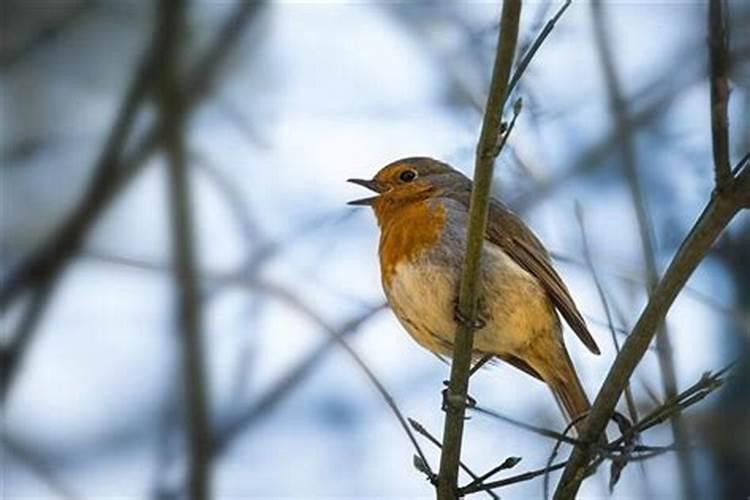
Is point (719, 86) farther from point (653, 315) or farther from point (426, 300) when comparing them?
point (426, 300)

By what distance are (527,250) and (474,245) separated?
1.30m

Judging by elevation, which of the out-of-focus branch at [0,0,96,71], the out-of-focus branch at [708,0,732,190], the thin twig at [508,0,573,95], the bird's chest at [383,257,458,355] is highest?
the out-of-focus branch at [0,0,96,71]

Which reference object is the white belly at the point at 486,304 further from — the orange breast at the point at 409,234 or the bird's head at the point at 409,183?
the bird's head at the point at 409,183

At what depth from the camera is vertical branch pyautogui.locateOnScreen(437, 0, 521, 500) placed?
9.72 ft

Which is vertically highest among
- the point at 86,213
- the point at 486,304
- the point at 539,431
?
the point at 86,213

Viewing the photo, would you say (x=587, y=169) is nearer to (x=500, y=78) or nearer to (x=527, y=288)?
(x=527, y=288)

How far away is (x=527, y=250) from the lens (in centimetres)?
459

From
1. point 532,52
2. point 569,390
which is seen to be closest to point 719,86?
point 532,52

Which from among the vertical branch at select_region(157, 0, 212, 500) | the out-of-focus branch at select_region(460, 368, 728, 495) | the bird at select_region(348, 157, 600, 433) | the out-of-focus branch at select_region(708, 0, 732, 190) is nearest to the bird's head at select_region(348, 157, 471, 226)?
the bird at select_region(348, 157, 600, 433)

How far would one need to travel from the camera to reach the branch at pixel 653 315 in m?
2.90

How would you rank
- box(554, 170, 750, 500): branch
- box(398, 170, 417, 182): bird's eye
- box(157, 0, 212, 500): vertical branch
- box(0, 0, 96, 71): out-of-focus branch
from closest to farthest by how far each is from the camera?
1. box(554, 170, 750, 500): branch
2. box(157, 0, 212, 500): vertical branch
3. box(398, 170, 417, 182): bird's eye
4. box(0, 0, 96, 71): out-of-focus branch

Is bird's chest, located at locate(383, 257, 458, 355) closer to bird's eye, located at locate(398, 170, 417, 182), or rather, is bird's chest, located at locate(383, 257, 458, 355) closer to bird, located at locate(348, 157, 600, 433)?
bird, located at locate(348, 157, 600, 433)

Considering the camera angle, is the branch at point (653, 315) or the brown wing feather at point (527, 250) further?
the brown wing feather at point (527, 250)

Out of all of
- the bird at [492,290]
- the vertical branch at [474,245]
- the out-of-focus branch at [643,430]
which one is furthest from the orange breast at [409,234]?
the out-of-focus branch at [643,430]
